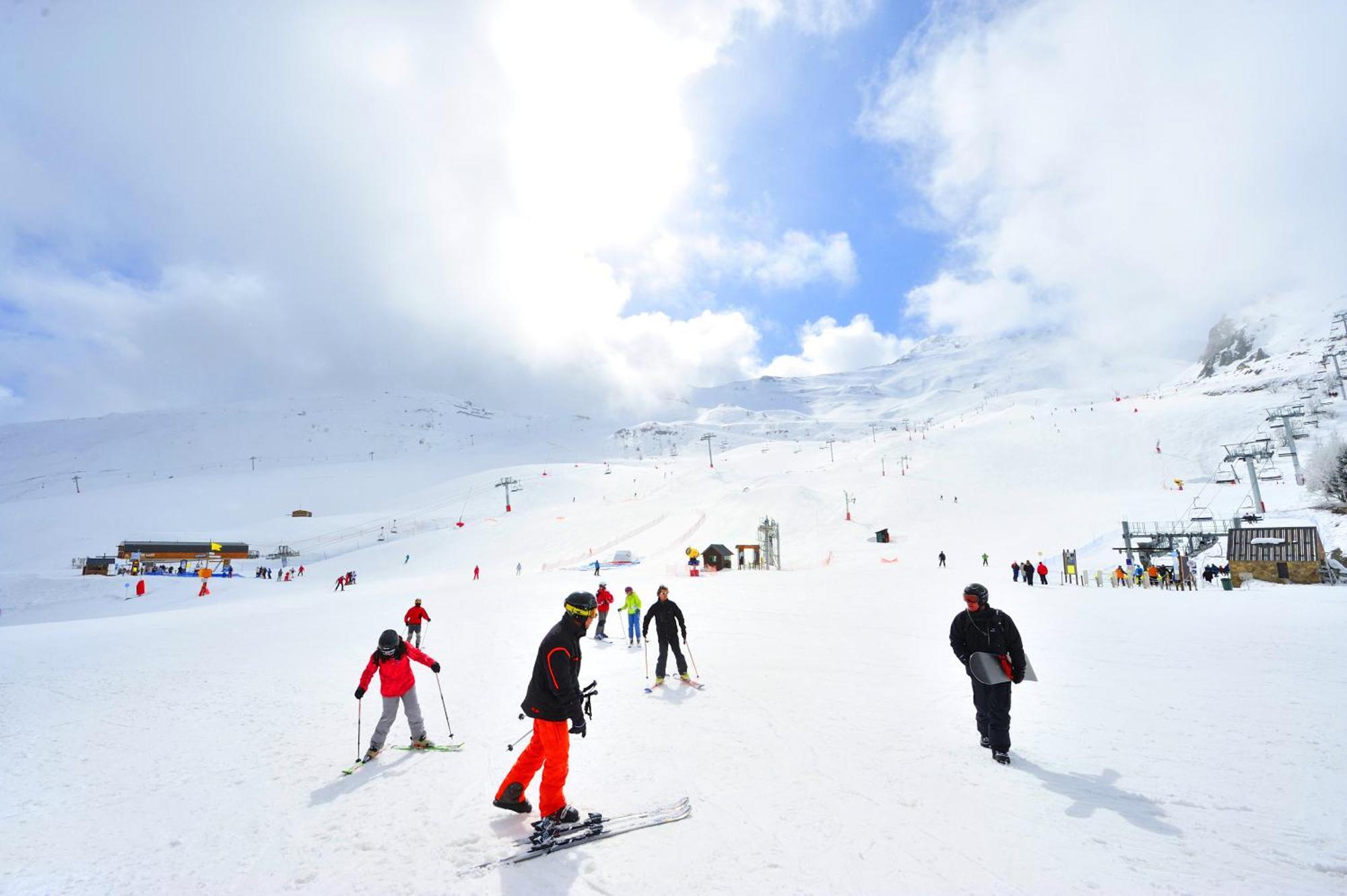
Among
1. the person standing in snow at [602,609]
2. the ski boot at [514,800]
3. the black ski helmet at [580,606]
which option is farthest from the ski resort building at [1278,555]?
the ski boot at [514,800]

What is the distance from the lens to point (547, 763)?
18.7 feet

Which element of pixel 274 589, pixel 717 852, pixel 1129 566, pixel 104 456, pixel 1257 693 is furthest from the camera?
pixel 104 456

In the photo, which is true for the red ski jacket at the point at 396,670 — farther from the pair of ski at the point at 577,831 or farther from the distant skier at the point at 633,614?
the distant skier at the point at 633,614

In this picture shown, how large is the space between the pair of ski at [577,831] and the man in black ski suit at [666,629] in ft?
16.5

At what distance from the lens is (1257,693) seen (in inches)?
362

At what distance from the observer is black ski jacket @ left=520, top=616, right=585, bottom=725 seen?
5695mm

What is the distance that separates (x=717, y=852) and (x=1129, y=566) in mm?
41720

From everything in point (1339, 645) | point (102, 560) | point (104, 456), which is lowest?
point (1339, 645)

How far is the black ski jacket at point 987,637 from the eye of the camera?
22.9 feet

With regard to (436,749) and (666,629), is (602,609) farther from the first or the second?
(436,749)

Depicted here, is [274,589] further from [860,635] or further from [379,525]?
[860,635]

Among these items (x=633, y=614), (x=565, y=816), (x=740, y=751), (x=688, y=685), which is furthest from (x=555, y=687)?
(x=633, y=614)

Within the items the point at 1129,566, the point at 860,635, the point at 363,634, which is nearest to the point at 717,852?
the point at 860,635

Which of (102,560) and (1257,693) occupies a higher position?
(102,560)
